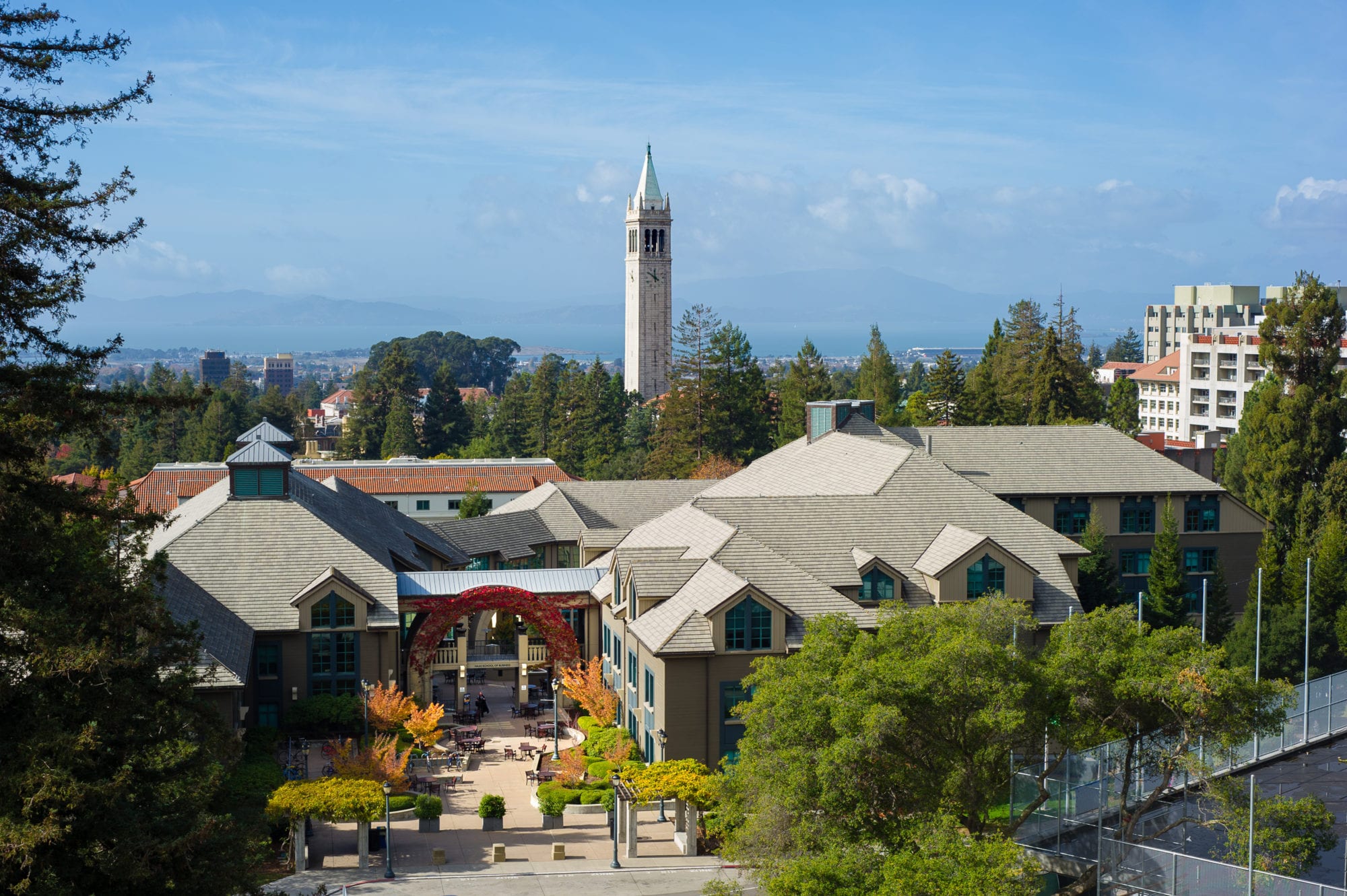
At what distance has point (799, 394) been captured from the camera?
4454 inches

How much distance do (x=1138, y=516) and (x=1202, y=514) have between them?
2.80 m

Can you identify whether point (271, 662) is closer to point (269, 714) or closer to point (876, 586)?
point (269, 714)

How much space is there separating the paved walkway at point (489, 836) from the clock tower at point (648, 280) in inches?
5007

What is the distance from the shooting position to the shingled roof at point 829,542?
44.1m

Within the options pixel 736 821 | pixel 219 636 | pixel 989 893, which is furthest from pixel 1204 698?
pixel 219 636

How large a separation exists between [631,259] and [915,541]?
126 metres

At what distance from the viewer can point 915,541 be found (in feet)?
164

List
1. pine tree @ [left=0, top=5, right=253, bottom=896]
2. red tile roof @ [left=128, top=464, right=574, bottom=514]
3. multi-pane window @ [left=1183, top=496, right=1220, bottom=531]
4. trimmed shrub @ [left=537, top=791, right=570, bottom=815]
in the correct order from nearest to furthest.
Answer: pine tree @ [left=0, top=5, right=253, bottom=896]
trimmed shrub @ [left=537, top=791, right=570, bottom=815]
multi-pane window @ [left=1183, top=496, right=1220, bottom=531]
red tile roof @ [left=128, top=464, right=574, bottom=514]

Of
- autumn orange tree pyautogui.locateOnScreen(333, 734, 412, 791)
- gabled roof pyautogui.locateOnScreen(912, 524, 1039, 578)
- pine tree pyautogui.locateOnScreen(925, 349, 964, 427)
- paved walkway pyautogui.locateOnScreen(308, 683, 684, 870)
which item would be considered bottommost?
paved walkway pyautogui.locateOnScreen(308, 683, 684, 870)

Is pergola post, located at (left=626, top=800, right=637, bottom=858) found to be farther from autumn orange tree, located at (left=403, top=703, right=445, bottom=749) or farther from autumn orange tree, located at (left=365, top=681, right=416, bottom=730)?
autumn orange tree, located at (left=365, top=681, right=416, bottom=730)

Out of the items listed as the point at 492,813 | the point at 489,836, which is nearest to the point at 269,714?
the point at 492,813

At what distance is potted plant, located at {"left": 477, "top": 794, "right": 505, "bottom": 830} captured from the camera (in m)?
40.8

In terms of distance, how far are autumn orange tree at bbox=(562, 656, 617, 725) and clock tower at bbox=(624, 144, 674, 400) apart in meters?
121

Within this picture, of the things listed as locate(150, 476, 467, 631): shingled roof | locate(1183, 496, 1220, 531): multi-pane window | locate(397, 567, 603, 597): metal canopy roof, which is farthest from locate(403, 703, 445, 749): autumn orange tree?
locate(1183, 496, 1220, 531): multi-pane window
